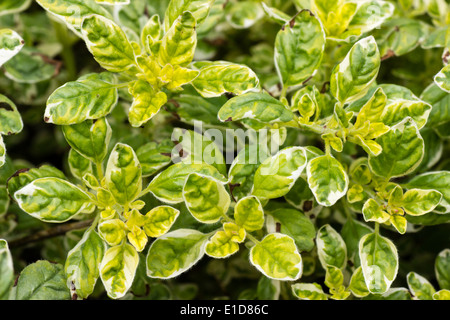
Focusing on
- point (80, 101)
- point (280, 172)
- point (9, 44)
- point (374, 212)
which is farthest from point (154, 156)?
point (374, 212)

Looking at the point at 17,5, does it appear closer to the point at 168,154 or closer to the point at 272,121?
the point at 168,154

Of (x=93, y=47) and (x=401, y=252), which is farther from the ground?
(x=93, y=47)

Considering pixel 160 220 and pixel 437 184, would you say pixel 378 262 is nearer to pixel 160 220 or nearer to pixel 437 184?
pixel 437 184

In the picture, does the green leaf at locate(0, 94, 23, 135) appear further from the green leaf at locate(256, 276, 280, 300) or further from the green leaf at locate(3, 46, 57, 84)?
the green leaf at locate(256, 276, 280, 300)

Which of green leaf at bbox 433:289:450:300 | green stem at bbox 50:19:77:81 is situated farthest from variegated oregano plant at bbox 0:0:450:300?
green stem at bbox 50:19:77:81
